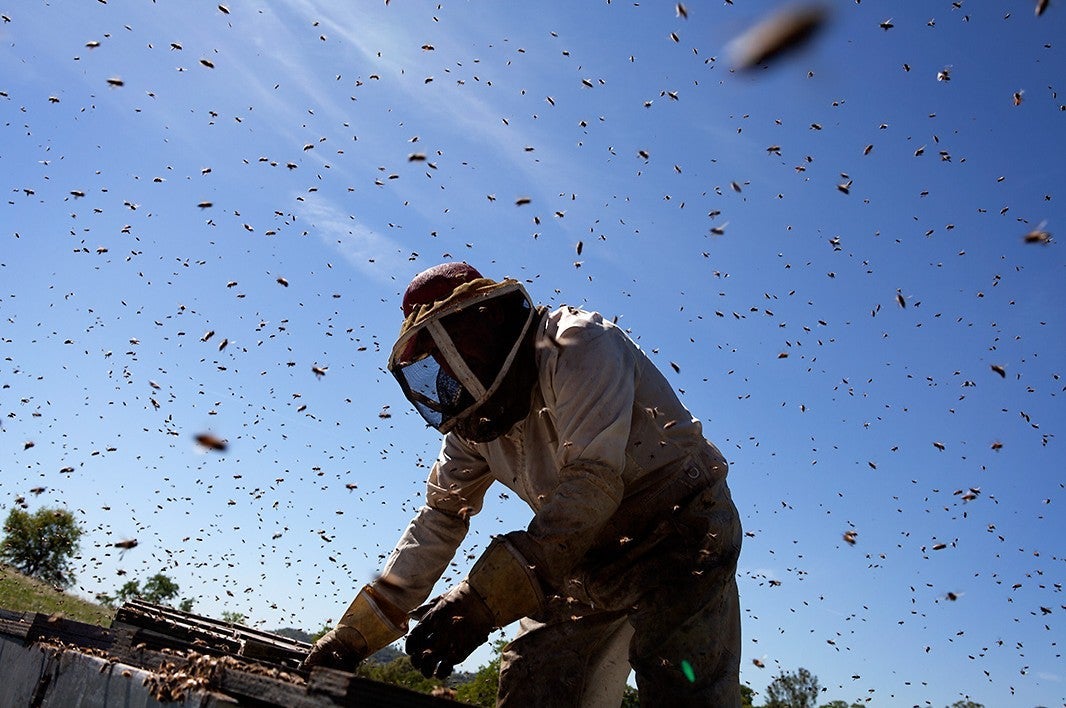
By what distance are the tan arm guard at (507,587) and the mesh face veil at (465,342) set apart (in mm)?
1041

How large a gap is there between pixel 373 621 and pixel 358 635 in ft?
0.34

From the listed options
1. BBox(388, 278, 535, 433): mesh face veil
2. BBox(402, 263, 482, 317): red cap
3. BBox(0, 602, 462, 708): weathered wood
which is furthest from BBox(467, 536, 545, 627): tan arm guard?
BBox(402, 263, 482, 317): red cap

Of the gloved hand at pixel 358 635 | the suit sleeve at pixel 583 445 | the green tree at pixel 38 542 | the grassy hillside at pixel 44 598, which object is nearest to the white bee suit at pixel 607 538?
the suit sleeve at pixel 583 445

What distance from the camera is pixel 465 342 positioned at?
163 inches

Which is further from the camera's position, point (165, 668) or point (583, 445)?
point (583, 445)

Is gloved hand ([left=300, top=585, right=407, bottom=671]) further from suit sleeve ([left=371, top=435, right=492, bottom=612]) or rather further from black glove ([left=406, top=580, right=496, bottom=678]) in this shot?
black glove ([left=406, top=580, right=496, bottom=678])

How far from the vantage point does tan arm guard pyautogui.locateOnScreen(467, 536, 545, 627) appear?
3.29m

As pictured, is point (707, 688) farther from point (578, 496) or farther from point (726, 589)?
point (578, 496)

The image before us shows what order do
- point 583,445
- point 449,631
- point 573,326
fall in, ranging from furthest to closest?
point 573,326 → point 583,445 → point 449,631

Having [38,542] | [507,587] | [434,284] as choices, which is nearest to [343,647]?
[507,587]

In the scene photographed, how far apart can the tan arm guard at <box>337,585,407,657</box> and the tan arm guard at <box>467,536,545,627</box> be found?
3.83 feet

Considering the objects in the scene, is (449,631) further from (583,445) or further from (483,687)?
(483,687)

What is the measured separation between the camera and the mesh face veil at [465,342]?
4117mm

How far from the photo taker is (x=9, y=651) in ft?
14.4
